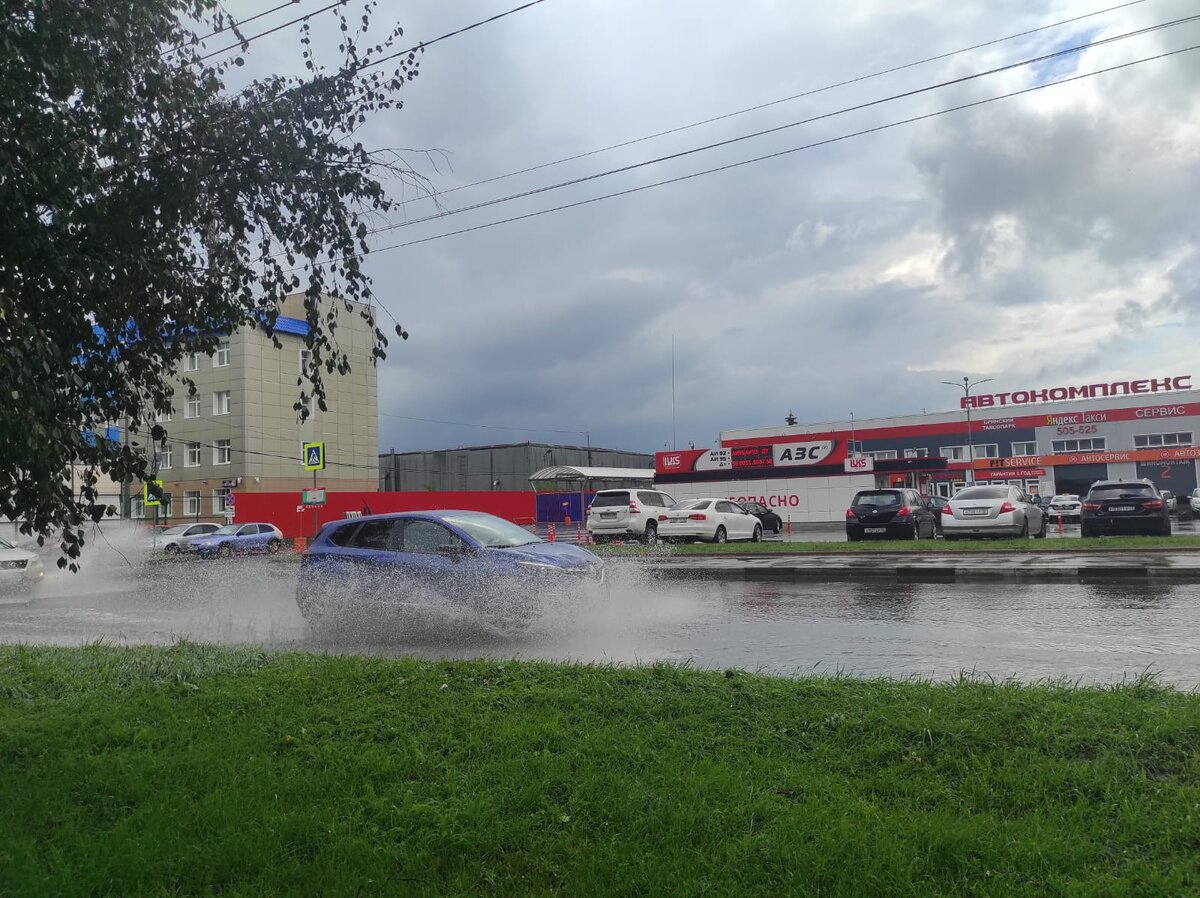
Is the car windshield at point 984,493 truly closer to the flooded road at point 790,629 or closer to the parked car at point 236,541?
the flooded road at point 790,629

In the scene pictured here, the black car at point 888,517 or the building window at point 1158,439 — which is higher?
the building window at point 1158,439

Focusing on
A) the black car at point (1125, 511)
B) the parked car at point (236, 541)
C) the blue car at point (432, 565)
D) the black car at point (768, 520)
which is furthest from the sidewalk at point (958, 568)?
the parked car at point (236, 541)

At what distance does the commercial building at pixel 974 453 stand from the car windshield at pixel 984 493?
21332 millimetres

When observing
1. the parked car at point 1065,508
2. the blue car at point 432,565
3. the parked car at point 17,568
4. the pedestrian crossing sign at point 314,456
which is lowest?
the parked car at point 1065,508

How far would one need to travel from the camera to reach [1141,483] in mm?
21641

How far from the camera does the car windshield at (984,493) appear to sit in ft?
73.3

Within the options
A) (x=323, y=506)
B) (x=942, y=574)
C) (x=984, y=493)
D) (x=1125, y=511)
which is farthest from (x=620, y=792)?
(x=323, y=506)

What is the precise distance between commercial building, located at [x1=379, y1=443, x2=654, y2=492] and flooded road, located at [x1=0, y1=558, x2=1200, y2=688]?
69.3m

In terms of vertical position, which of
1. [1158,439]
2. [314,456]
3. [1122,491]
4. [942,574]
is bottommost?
[942,574]

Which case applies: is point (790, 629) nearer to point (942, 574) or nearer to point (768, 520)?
point (942, 574)

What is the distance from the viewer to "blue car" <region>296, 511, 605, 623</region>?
9422 mm

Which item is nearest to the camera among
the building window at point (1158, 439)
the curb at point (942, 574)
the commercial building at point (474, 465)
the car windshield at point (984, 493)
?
the curb at point (942, 574)

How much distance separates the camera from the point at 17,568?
16750 mm

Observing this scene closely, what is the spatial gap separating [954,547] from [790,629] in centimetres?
1155
